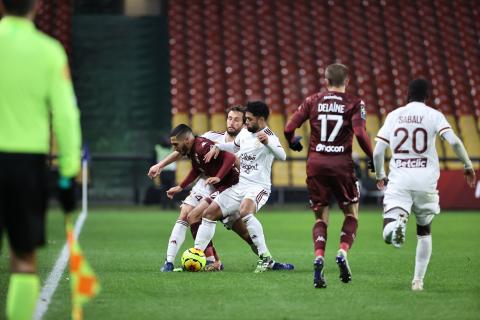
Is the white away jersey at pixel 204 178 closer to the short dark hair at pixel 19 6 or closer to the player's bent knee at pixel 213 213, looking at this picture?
the player's bent knee at pixel 213 213

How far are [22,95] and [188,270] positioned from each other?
549 centimetres

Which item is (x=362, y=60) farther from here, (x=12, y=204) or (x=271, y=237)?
(x=12, y=204)

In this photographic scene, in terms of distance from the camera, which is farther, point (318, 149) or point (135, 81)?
A: point (135, 81)

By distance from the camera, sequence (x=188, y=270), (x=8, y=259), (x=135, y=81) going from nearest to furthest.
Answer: (x=188, y=270) < (x=8, y=259) < (x=135, y=81)

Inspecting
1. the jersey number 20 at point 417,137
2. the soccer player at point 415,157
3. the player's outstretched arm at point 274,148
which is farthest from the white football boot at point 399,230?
the player's outstretched arm at point 274,148

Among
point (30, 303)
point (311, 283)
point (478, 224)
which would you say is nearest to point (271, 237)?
point (478, 224)

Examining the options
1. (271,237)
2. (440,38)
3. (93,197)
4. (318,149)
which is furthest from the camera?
(440,38)

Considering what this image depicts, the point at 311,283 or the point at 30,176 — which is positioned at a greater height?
the point at 30,176

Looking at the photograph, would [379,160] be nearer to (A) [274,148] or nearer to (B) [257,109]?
(A) [274,148]

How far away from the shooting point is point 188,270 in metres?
10.8

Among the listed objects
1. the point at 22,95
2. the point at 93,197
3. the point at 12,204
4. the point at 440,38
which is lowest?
the point at 93,197

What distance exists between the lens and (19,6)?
18.0ft

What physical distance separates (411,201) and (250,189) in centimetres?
264

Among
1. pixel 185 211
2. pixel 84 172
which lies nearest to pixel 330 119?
pixel 185 211
